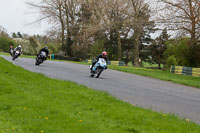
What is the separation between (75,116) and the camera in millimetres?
6434

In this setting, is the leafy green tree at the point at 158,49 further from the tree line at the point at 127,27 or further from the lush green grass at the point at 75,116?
the lush green grass at the point at 75,116

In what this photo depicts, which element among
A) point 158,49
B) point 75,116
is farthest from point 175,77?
point 158,49

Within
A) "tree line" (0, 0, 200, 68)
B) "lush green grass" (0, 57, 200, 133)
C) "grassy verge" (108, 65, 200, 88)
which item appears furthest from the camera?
"tree line" (0, 0, 200, 68)

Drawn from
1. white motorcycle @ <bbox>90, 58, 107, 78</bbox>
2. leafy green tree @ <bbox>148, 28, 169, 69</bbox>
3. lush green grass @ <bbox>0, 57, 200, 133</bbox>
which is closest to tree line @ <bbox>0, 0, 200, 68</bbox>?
leafy green tree @ <bbox>148, 28, 169, 69</bbox>

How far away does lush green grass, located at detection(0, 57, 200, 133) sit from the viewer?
553 cm

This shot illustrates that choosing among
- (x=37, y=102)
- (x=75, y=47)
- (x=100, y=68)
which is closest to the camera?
(x=37, y=102)

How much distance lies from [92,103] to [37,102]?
1445 millimetres

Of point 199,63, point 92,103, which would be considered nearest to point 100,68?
point 92,103

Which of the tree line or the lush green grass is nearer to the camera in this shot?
the lush green grass

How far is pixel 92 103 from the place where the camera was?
8258mm

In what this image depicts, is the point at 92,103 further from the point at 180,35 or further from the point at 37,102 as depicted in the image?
the point at 180,35

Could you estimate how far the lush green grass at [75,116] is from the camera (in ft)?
18.1

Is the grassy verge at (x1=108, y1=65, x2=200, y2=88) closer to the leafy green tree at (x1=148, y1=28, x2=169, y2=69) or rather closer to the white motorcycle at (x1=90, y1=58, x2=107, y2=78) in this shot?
the white motorcycle at (x1=90, y1=58, x2=107, y2=78)

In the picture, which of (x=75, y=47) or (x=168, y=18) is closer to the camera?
(x=168, y=18)
